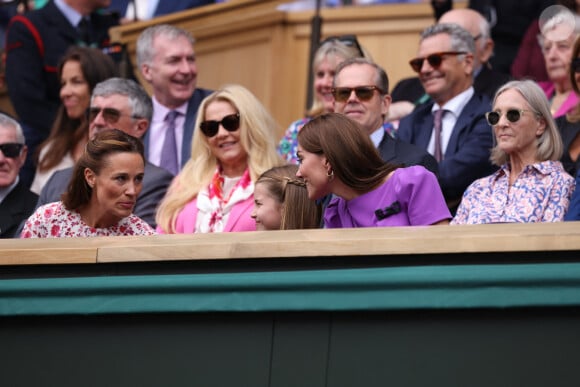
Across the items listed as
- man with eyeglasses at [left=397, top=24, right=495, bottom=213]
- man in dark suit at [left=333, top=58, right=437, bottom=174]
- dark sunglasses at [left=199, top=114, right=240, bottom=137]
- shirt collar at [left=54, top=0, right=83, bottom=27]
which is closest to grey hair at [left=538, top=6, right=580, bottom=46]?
man with eyeglasses at [left=397, top=24, right=495, bottom=213]

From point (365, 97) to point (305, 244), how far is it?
→ 249 cm

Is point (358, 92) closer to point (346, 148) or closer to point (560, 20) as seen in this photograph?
point (346, 148)

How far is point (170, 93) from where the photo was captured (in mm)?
7176

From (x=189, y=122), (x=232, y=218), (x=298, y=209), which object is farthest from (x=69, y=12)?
(x=298, y=209)

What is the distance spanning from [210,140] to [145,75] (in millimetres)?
1610

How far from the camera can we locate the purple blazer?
222 inches

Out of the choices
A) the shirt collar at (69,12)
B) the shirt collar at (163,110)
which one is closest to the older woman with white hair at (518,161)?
the shirt collar at (163,110)

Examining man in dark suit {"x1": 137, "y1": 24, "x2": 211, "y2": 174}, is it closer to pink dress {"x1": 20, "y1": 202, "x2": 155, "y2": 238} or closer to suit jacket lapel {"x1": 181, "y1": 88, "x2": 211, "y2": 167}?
suit jacket lapel {"x1": 181, "y1": 88, "x2": 211, "y2": 167}

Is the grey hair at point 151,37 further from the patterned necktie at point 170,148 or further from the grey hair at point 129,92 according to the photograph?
the grey hair at point 129,92

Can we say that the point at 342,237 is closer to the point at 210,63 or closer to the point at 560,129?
the point at 560,129

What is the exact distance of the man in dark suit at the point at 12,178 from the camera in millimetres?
6275

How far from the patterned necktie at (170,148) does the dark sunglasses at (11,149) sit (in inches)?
33.4

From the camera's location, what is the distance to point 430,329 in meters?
3.18

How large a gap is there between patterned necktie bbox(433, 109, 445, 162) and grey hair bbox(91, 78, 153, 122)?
1611 mm
